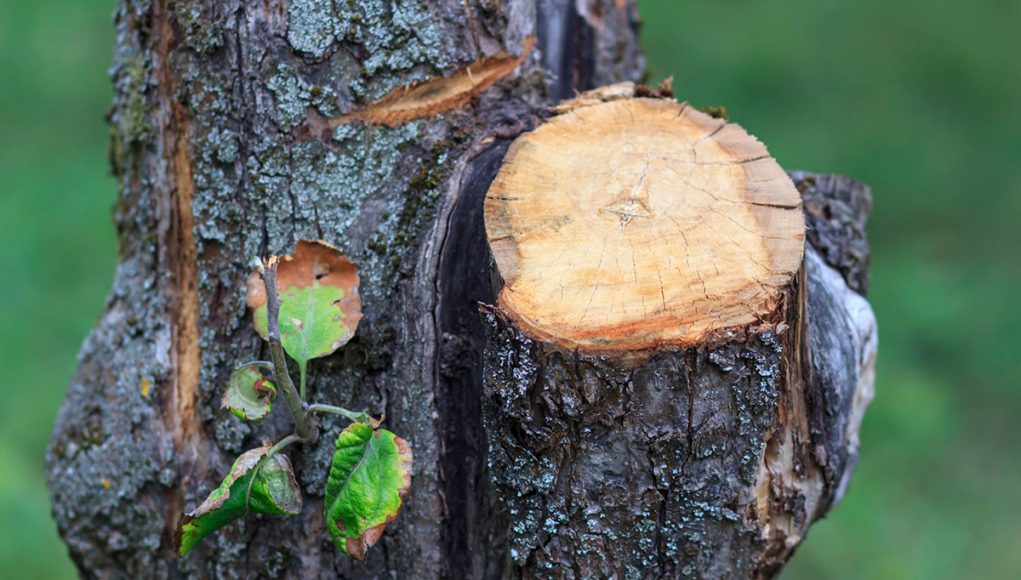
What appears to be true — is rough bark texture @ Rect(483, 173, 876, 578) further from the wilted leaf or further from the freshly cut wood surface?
the wilted leaf

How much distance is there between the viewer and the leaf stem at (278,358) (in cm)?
136

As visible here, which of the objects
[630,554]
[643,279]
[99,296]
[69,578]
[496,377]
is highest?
[643,279]

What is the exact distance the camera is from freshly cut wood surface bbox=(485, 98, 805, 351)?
1341 mm

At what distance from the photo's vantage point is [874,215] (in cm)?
448

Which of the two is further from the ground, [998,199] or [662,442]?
[662,442]

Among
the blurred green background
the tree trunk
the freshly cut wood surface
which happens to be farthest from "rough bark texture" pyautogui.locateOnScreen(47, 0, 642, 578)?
the blurred green background

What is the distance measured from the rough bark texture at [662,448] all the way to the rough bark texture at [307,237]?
0.16 metres

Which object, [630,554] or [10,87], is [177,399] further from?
[10,87]

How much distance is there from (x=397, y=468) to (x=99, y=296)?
127 inches

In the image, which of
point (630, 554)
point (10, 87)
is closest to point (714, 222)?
point (630, 554)

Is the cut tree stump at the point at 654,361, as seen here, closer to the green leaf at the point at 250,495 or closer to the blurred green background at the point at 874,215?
the green leaf at the point at 250,495

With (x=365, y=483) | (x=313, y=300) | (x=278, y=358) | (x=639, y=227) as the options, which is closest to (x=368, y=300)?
(x=313, y=300)

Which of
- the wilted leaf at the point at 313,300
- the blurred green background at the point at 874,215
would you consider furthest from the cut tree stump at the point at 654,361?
the blurred green background at the point at 874,215

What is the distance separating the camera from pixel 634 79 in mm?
2258
